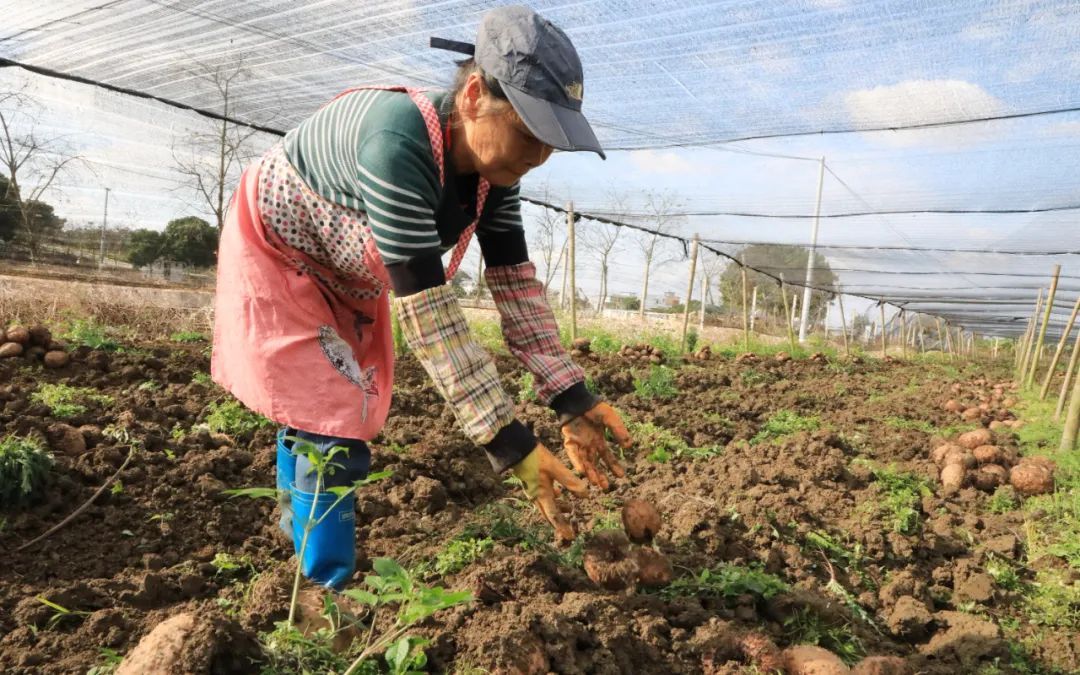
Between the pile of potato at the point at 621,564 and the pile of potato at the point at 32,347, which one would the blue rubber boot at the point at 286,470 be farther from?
the pile of potato at the point at 32,347

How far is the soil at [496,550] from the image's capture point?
5.77 ft

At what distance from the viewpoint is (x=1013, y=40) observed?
17.5 ft

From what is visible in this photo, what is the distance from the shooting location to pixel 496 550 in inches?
84.6

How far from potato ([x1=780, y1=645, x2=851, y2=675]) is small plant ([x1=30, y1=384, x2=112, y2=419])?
135 inches

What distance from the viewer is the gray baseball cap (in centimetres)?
153

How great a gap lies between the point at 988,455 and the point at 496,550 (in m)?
3.27

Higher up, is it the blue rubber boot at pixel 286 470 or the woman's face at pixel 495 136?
the woman's face at pixel 495 136

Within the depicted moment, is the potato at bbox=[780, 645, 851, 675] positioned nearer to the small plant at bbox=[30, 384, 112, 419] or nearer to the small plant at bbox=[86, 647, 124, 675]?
the small plant at bbox=[86, 647, 124, 675]

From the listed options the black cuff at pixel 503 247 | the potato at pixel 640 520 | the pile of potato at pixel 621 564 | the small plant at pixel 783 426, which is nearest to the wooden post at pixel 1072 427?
the small plant at pixel 783 426

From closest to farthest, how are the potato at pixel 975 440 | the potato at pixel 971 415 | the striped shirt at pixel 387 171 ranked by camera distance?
the striped shirt at pixel 387 171 < the potato at pixel 975 440 < the potato at pixel 971 415

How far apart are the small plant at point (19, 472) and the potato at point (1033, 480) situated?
14.6 ft

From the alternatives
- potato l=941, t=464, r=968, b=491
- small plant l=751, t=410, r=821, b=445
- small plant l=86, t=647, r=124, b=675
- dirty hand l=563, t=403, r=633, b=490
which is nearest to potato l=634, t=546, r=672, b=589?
dirty hand l=563, t=403, r=633, b=490

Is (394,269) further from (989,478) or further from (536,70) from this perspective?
(989,478)

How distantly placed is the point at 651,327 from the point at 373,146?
52.7ft
